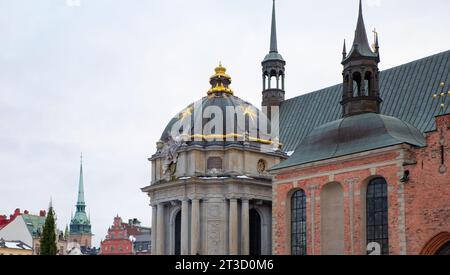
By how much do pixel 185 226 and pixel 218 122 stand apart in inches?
336

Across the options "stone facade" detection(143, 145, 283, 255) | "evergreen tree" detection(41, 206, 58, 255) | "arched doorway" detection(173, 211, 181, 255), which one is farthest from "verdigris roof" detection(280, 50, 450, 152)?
"evergreen tree" detection(41, 206, 58, 255)

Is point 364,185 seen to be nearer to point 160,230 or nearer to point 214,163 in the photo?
point 214,163

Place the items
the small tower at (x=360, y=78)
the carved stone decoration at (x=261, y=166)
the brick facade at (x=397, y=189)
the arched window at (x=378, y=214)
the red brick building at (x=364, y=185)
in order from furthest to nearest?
the carved stone decoration at (x=261, y=166)
the small tower at (x=360, y=78)
the arched window at (x=378, y=214)
the red brick building at (x=364, y=185)
the brick facade at (x=397, y=189)

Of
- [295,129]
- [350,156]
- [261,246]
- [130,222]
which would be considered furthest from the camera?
[130,222]

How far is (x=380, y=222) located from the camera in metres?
41.1

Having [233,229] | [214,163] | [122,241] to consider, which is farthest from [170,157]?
[122,241]

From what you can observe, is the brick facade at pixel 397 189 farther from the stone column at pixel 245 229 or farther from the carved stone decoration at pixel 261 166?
the carved stone decoration at pixel 261 166

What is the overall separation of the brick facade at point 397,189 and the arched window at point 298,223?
913 millimetres

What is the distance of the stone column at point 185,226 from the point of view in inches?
2142

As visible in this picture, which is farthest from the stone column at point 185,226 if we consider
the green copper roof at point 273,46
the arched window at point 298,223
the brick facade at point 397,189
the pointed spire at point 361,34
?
the green copper roof at point 273,46

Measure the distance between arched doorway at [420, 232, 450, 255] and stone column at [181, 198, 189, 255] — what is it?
20.9 metres
